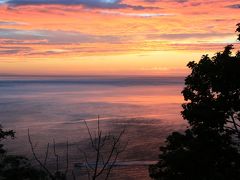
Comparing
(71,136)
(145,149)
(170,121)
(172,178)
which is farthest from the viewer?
(170,121)

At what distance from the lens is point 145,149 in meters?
53.7

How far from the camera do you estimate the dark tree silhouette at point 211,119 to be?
1906 cm

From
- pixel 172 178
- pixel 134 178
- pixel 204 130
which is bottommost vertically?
pixel 134 178

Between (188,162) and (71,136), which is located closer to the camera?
(188,162)

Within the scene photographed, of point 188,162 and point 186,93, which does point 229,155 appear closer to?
point 188,162

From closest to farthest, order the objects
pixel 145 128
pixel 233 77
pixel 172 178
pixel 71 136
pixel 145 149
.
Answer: pixel 233 77
pixel 172 178
pixel 145 149
pixel 71 136
pixel 145 128

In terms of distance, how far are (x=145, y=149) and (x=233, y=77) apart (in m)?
36.0

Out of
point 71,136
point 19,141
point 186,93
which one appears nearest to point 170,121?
point 71,136

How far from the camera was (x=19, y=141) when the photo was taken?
5694 cm

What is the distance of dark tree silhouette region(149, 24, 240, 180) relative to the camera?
1906 cm

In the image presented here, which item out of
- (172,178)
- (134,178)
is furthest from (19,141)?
(172,178)

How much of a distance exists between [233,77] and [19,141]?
43781 millimetres

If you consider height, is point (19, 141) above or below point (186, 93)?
below

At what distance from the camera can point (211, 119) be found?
19.3 metres
